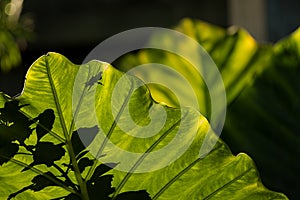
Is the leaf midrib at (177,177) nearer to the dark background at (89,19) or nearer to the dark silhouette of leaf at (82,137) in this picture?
the dark silhouette of leaf at (82,137)

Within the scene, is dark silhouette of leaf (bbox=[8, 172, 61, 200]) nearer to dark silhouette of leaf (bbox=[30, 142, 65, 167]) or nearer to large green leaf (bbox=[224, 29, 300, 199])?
dark silhouette of leaf (bbox=[30, 142, 65, 167])

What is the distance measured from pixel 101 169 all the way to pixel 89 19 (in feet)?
10.7

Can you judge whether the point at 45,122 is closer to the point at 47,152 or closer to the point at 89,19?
the point at 47,152

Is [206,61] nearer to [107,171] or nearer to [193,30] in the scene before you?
[193,30]

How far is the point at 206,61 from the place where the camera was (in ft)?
3.85

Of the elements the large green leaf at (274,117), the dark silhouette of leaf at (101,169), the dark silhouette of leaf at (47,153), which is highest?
the dark silhouette of leaf at (47,153)

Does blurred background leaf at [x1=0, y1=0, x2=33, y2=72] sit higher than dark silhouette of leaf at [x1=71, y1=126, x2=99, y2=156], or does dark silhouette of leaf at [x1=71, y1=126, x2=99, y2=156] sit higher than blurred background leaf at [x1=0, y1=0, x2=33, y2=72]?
dark silhouette of leaf at [x1=71, y1=126, x2=99, y2=156]

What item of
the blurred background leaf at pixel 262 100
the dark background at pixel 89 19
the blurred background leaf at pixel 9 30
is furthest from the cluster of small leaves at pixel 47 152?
the dark background at pixel 89 19

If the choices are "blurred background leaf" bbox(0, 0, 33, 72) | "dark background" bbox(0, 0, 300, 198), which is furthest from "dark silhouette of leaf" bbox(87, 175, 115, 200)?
"dark background" bbox(0, 0, 300, 198)

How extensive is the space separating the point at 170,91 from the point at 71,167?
20.2 inches

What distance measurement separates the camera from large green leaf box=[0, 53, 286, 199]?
576 mm

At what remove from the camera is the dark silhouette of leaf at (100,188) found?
0.62 metres

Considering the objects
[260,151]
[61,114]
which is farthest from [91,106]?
[260,151]

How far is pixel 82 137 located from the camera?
23.6 inches
